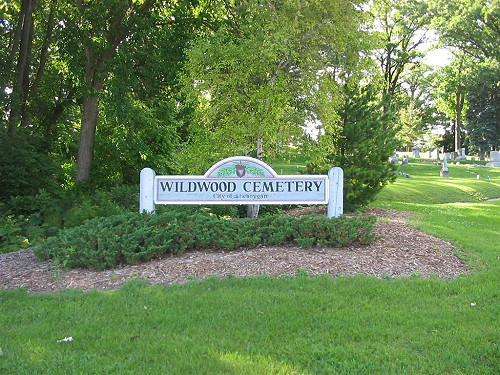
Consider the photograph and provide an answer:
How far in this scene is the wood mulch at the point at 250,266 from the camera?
17.3 ft

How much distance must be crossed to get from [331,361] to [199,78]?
19.6ft

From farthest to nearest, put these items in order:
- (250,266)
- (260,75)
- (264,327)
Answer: (260,75) < (250,266) < (264,327)

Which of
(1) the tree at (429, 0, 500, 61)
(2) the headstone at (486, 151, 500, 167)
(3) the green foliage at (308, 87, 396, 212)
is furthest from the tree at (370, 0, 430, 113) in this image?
(3) the green foliage at (308, 87, 396, 212)

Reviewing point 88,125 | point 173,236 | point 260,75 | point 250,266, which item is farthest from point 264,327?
point 88,125

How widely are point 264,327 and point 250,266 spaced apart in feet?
5.72

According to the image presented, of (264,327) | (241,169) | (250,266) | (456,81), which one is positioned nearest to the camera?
(264,327)

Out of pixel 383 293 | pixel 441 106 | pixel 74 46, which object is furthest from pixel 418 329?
pixel 441 106

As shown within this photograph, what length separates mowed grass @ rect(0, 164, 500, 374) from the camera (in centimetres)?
321

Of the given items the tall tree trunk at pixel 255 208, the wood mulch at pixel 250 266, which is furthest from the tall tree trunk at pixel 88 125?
Result: the wood mulch at pixel 250 266

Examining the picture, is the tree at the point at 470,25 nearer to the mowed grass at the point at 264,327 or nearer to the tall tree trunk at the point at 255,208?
the tall tree trunk at the point at 255,208

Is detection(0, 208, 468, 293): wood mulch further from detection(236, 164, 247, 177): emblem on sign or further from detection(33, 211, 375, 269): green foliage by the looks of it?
detection(236, 164, 247, 177): emblem on sign

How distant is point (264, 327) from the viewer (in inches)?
151

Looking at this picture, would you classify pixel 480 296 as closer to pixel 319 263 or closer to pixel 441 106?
pixel 319 263

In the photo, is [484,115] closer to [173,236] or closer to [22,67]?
[22,67]
